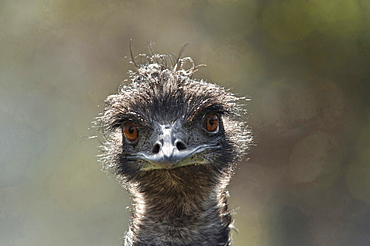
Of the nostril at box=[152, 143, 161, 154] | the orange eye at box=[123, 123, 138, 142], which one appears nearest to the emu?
the orange eye at box=[123, 123, 138, 142]

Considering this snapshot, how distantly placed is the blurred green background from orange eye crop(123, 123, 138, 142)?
3.15 meters

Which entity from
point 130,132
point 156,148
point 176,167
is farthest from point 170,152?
point 130,132

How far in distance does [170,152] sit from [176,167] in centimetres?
25

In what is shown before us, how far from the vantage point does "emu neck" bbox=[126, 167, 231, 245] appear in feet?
8.27

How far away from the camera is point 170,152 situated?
2.17 meters

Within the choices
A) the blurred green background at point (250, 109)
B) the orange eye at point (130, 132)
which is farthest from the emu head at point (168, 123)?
the blurred green background at point (250, 109)

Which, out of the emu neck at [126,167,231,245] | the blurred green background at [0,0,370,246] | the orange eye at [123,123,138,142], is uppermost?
the blurred green background at [0,0,370,246]

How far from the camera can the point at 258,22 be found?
6055mm

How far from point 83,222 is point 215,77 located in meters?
2.04

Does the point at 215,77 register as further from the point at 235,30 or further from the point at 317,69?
the point at 317,69

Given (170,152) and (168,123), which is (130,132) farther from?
(170,152)

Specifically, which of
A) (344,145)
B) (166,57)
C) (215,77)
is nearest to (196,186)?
(166,57)

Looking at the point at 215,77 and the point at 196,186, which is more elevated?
the point at 215,77

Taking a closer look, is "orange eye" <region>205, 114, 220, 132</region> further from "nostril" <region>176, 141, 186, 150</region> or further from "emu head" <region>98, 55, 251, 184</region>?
"nostril" <region>176, 141, 186, 150</region>
